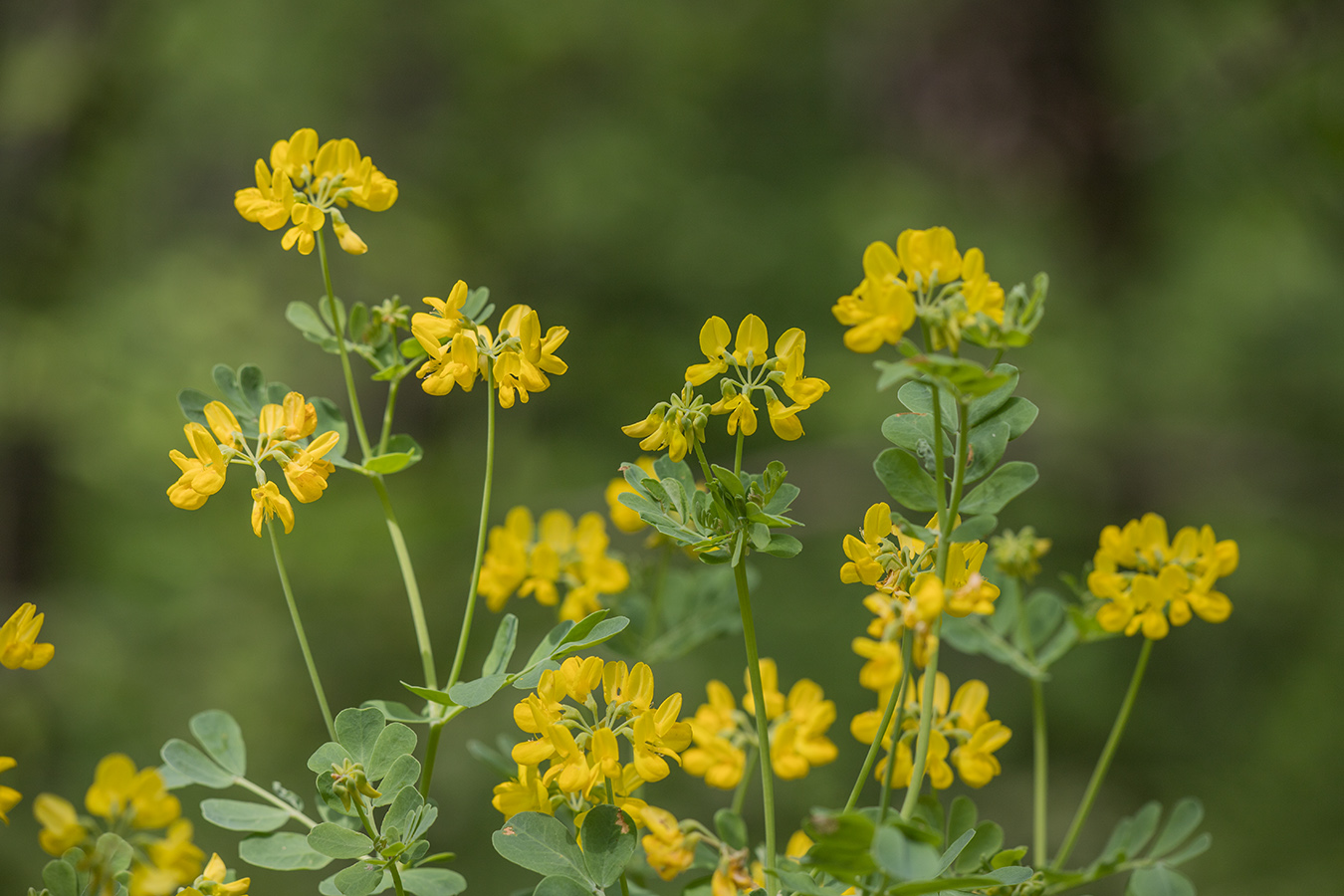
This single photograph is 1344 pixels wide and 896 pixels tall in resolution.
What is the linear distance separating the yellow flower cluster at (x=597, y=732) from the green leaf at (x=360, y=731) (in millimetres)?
66

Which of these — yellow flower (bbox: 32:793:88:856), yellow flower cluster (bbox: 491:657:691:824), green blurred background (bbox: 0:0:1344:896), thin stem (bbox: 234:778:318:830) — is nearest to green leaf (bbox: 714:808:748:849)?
yellow flower cluster (bbox: 491:657:691:824)

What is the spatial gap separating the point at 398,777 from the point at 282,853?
0.30 ft

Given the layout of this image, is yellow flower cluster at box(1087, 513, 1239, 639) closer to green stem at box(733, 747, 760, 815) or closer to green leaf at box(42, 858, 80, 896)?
green stem at box(733, 747, 760, 815)

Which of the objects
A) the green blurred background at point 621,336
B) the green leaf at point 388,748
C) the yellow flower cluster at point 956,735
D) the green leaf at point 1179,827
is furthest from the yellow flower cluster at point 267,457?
the green blurred background at point 621,336

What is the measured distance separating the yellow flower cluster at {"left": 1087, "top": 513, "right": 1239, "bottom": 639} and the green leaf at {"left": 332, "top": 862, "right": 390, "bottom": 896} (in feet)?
1.41

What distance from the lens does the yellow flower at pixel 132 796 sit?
0.32 meters

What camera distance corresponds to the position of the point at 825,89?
4.77 metres

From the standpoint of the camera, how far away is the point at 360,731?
0.45 m

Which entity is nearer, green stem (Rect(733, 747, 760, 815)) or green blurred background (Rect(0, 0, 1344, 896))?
green stem (Rect(733, 747, 760, 815))

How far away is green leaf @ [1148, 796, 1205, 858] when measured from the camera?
0.60 meters

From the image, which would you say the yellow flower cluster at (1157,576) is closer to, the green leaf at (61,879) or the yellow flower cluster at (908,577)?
the yellow flower cluster at (908,577)

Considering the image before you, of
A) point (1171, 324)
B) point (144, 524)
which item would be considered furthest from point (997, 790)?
point (144, 524)

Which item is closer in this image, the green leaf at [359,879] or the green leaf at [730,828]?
the green leaf at [359,879]

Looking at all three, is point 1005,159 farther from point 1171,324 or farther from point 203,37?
point 203,37
